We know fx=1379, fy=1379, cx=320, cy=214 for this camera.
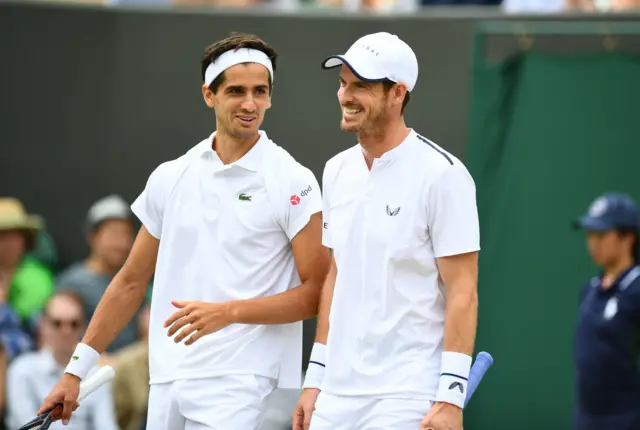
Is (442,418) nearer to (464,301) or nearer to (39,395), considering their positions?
(464,301)

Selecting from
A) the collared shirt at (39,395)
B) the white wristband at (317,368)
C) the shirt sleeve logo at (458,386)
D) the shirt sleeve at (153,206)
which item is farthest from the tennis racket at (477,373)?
the collared shirt at (39,395)

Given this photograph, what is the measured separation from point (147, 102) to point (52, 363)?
2.90 metres

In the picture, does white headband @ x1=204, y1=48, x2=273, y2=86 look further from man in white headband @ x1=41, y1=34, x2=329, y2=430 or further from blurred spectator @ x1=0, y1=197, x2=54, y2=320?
blurred spectator @ x1=0, y1=197, x2=54, y2=320

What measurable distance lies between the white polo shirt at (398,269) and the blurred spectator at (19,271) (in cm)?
503

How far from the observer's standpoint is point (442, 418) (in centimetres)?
447

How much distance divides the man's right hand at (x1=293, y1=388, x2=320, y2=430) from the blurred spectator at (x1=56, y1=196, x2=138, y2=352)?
399cm

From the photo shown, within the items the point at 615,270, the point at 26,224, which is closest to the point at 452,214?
the point at 615,270

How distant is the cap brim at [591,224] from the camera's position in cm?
870

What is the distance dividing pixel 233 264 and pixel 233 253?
0.14 ft

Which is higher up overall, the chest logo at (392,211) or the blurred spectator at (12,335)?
the chest logo at (392,211)

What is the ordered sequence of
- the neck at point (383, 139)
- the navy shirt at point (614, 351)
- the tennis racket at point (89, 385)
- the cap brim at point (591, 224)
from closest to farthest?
the neck at point (383, 139)
the tennis racket at point (89, 385)
the navy shirt at point (614, 351)
the cap brim at point (591, 224)

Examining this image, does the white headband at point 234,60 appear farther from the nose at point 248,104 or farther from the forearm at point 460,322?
the forearm at point 460,322

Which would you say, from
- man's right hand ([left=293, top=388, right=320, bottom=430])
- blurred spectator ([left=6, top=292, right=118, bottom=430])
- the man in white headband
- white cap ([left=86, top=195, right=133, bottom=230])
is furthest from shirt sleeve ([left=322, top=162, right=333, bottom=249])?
white cap ([left=86, top=195, right=133, bottom=230])

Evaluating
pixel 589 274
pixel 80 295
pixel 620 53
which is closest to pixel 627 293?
pixel 589 274
